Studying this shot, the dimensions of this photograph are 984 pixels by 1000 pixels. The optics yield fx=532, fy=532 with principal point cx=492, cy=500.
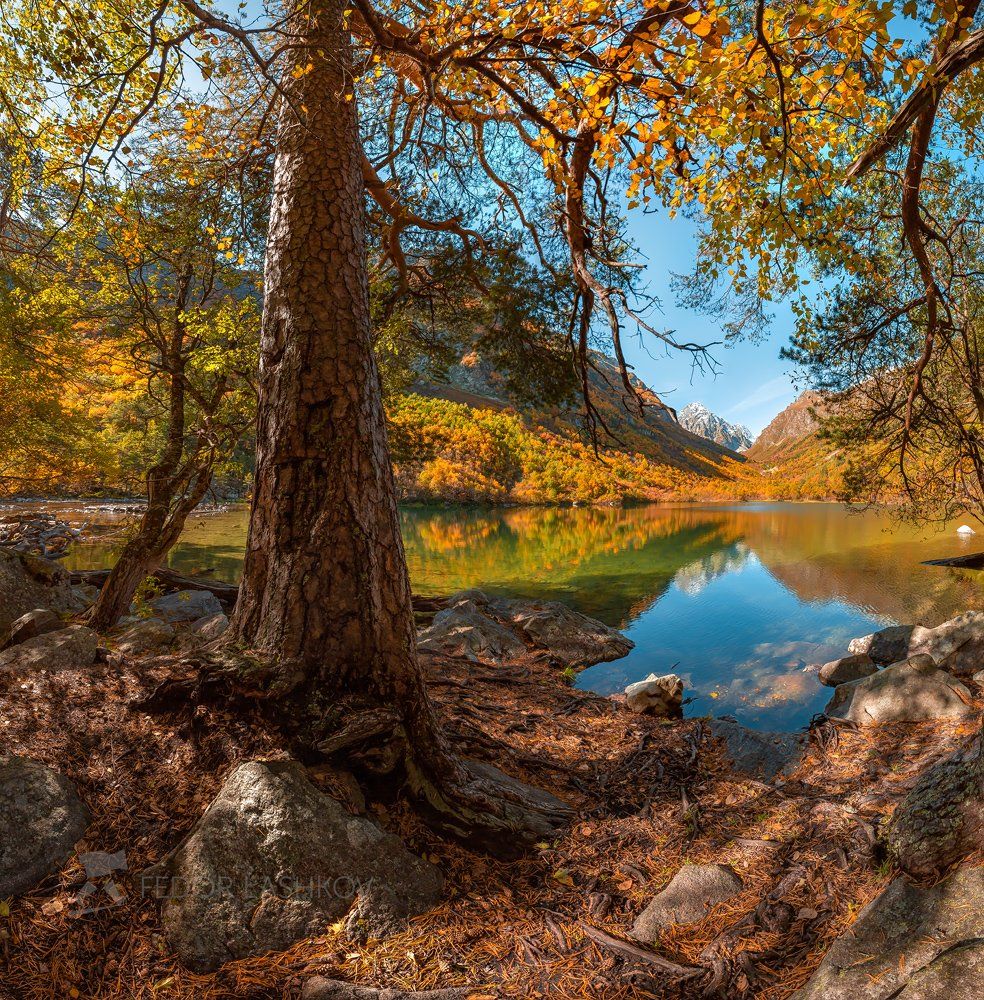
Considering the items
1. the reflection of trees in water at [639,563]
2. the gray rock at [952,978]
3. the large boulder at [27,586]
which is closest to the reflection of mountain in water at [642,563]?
the reflection of trees in water at [639,563]

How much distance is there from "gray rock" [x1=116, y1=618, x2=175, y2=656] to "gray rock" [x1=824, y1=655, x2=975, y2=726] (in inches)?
274

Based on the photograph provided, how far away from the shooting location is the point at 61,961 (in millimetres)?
1848

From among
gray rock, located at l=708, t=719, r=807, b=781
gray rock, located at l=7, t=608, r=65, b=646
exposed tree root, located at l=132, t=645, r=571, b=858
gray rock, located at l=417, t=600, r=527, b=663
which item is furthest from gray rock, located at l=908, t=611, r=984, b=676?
gray rock, located at l=7, t=608, r=65, b=646

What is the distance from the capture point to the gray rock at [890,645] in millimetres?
7430

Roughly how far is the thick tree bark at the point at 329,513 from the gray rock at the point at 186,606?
6.75 meters

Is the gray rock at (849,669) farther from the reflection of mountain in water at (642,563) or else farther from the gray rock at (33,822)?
the gray rock at (33,822)

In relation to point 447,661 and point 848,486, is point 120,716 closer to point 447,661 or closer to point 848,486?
point 447,661

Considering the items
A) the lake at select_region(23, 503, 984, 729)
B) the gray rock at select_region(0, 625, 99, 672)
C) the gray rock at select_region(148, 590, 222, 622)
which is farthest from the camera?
the gray rock at select_region(148, 590, 222, 622)

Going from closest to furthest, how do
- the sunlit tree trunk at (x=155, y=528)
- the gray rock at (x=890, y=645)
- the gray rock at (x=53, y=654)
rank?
the gray rock at (x=53, y=654), the sunlit tree trunk at (x=155, y=528), the gray rock at (x=890, y=645)

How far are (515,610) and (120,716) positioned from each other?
778cm

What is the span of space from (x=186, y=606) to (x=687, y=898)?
8.94 metres

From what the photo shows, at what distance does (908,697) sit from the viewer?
15.6 feet

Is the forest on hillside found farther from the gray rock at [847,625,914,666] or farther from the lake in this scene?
the lake

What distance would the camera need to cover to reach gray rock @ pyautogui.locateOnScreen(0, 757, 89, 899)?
6.72 ft
